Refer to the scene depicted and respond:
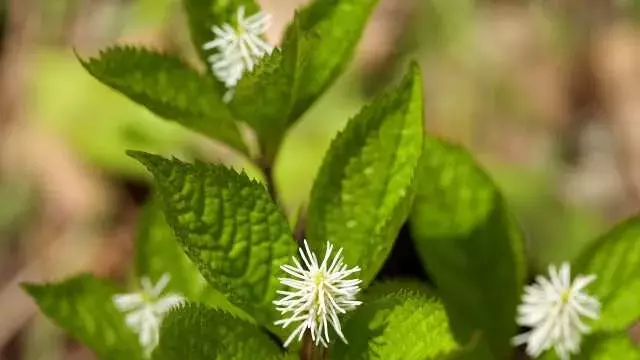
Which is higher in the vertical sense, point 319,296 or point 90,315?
point 319,296

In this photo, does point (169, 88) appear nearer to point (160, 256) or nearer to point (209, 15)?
point (209, 15)

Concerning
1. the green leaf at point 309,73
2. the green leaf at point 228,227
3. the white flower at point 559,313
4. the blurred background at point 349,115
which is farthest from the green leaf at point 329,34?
the blurred background at point 349,115

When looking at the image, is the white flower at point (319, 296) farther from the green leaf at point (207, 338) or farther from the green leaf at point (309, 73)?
the green leaf at point (309, 73)

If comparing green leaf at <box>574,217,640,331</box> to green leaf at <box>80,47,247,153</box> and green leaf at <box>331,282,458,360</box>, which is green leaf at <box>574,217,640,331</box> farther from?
green leaf at <box>80,47,247,153</box>

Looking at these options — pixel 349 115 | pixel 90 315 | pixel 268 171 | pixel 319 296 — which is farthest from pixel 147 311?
pixel 349 115

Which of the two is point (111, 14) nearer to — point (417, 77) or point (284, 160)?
point (284, 160)

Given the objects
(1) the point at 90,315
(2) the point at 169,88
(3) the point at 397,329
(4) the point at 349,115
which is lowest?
(4) the point at 349,115
